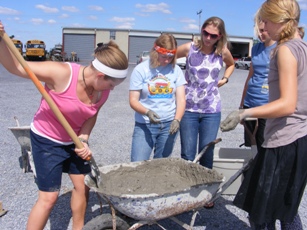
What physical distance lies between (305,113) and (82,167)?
158 centimetres

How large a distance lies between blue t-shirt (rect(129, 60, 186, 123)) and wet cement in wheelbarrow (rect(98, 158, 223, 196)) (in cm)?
42

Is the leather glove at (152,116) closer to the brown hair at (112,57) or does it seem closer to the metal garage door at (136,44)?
the brown hair at (112,57)

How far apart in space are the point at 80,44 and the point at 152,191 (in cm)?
4270

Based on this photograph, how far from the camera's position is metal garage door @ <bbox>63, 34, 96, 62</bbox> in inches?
1702

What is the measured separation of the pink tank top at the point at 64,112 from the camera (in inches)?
89.9

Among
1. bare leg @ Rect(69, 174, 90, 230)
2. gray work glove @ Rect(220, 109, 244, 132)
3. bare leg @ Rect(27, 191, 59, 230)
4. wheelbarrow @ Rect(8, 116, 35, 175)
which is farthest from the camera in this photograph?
wheelbarrow @ Rect(8, 116, 35, 175)

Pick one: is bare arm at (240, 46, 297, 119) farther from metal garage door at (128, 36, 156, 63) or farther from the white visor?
metal garage door at (128, 36, 156, 63)

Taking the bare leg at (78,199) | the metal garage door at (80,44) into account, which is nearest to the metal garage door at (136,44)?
the metal garage door at (80,44)

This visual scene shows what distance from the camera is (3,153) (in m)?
4.98

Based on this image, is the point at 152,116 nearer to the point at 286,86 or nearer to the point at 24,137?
the point at 286,86

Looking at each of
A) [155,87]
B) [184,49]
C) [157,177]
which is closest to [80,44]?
[184,49]

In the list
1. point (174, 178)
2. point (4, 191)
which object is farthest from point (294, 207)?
point (4, 191)

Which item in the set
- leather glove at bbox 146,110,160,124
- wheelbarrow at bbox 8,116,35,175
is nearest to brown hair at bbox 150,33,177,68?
leather glove at bbox 146,110,160,124

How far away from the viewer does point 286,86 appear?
1.83 meters
